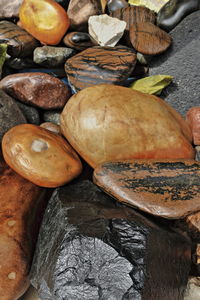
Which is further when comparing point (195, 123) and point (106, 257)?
point (195, 123)

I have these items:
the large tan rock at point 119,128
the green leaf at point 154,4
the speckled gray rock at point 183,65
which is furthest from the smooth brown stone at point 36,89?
the green leaf at point 154,4

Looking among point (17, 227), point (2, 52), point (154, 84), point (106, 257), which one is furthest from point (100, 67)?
point (106, 257)

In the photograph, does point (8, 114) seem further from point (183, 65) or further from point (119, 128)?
point (183, 65)

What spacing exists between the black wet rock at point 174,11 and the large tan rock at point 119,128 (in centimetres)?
112

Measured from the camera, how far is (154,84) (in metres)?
2.71

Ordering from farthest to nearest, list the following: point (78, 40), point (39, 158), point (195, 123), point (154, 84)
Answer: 1. point (78, 40)
2. point (154, 84)
3. point (195, 123)
4. point (39, 158)

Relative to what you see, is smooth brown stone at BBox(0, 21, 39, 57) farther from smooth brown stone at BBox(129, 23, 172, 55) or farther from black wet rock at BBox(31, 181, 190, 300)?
black wet rock at BBox(31, 181, 190, 300)

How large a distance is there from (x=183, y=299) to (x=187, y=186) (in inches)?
23.1

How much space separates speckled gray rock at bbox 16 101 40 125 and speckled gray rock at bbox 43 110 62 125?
9 centimetres

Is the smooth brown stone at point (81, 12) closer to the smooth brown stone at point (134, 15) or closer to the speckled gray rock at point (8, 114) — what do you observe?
the smooth brown stone at point (134, 15)

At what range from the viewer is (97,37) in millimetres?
2926

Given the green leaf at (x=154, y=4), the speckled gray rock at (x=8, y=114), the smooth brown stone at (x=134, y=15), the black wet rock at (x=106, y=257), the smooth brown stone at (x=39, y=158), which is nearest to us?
the black wet rock at (x=106, y=257)

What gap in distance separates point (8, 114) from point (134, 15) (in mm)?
1487

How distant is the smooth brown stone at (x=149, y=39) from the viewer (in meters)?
2.83
